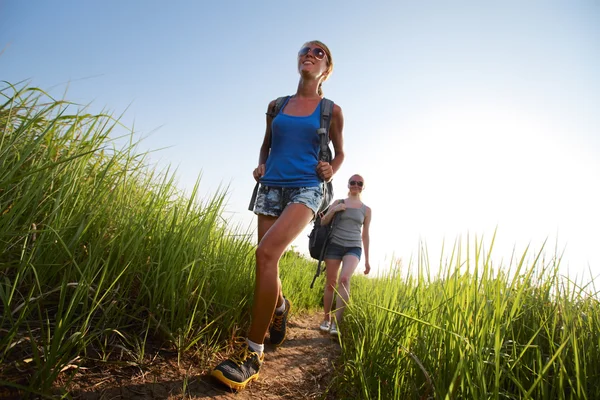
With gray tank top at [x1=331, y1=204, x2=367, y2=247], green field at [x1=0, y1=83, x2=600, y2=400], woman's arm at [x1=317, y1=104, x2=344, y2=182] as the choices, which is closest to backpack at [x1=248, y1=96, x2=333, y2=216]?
woman's arm at [x1=317, y1=104, x2=344, y2=182]

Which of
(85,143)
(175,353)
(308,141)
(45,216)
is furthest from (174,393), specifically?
(308,141)

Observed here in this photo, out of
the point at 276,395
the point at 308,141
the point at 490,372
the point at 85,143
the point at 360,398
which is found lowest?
the point at 276,395

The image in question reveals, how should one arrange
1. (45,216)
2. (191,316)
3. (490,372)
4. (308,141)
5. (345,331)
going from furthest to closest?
(345,331)
(308,141)
(191,316)
(45,216)
(490,372)

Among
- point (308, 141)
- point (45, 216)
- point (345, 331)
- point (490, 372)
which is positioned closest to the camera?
point (490, 372)

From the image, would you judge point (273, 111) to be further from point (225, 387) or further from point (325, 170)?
point (225, 387)

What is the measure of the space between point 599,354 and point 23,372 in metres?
2.32

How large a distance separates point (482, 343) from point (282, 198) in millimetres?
1693

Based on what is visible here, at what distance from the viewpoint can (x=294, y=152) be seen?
2.61 metres

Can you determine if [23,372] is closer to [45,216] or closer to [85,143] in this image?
[45,216]

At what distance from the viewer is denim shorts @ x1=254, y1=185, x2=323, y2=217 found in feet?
7.96

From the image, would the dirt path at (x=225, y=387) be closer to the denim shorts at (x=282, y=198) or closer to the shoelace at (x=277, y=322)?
the shoelace at (x=277, y=322)

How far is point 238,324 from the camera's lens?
8.86ft

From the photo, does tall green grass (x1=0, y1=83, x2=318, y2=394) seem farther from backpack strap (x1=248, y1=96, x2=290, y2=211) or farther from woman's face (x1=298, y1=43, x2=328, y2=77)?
woman's face (x1=298, y1=43, x2=328, y2=77)

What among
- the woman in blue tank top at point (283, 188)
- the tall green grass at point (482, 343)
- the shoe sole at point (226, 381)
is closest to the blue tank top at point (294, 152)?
the woman in blue tank top at point (283, 188)
